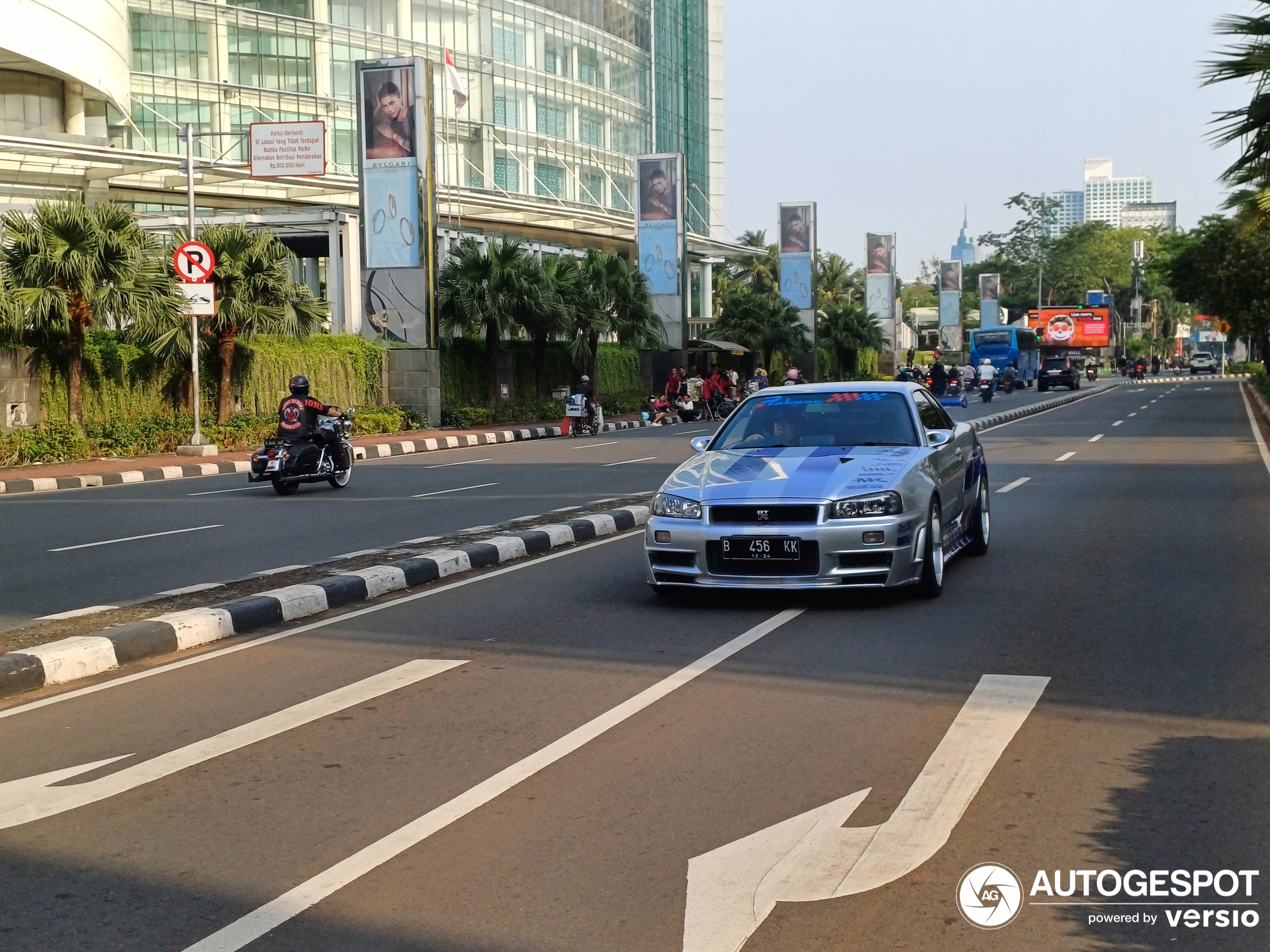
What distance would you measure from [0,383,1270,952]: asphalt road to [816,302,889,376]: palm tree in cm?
6332

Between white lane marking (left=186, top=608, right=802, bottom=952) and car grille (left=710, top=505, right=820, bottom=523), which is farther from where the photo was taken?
car grille (left=710, top=505, right=820, bottom=523)

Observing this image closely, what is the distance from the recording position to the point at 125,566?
11.9 meters

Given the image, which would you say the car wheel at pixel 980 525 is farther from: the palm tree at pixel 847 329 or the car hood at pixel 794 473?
the palm tree at pixel 847 329

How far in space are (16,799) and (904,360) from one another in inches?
3852

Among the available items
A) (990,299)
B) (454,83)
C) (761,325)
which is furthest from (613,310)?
(990,299)

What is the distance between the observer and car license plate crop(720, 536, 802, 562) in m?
8.68

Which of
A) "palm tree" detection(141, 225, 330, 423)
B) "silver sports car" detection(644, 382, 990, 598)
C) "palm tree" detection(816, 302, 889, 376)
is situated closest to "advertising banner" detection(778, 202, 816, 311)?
"palm tree" detection(816, 302, 889, 376)

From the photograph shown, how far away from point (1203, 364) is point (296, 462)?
100050 mm

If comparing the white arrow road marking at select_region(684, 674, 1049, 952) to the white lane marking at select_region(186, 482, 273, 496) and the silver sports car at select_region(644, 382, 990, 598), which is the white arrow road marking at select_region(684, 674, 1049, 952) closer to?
the silver sports car at select_region(644, 382, 990, 598)

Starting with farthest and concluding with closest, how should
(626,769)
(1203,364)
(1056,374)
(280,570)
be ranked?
(1203,364) < (1056,374) < (280,570) < (626,769)

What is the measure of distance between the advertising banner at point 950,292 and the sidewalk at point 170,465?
61.0 m

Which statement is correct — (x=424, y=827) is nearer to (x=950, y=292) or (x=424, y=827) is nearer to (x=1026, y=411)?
(x=1026, y=411)

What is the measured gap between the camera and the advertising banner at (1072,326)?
264ft

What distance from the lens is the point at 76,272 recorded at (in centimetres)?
2450
